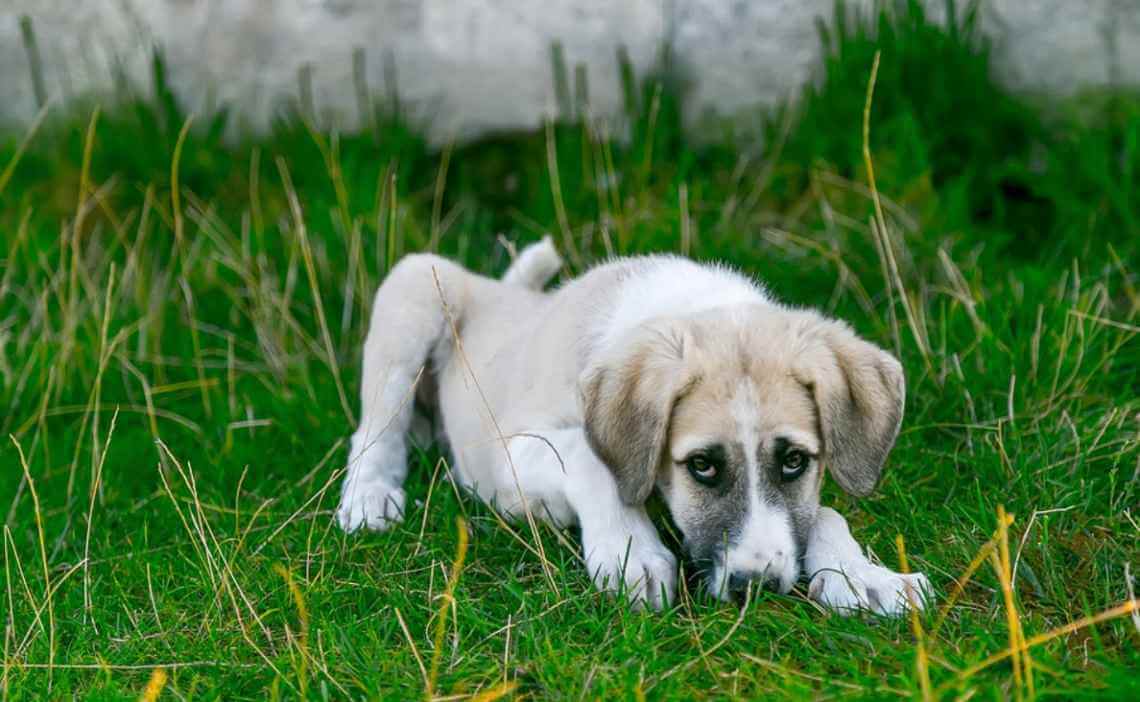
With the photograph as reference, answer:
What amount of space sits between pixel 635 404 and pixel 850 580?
0.73 metres

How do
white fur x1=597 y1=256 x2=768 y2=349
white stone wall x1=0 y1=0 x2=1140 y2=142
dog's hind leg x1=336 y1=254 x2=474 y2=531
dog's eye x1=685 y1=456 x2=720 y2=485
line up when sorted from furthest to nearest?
white stone wall x1=0 y1=0 x2=1140 y2=142 → dog's hind leg x1=336 y1=254 x2=474 y2=531 → white fur x1=597 y1=256 x2=768 y2=349 → dog's eye x1=685 y1=456 x2=720 y2=485

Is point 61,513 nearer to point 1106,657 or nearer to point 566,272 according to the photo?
point 566,272

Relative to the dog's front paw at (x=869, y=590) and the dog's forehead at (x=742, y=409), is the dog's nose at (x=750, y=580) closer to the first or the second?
the dog's front paw at (x=869, y=590)

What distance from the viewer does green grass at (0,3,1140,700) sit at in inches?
138

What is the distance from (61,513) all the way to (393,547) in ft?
4.47

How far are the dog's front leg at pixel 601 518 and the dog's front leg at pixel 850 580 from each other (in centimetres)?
Answer: 39

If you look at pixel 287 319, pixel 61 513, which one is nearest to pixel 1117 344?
pixel 287 319

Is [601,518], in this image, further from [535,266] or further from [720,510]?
[535,266]

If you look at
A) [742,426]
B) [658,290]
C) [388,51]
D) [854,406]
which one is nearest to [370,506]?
[658,290]

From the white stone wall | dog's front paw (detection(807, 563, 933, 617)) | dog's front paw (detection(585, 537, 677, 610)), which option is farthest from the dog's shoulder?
the white stone wall

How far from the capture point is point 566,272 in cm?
601

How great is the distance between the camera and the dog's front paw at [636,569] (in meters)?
3.67

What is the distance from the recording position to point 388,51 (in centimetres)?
702

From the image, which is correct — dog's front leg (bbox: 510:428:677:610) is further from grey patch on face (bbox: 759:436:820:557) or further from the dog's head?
grey patch on face (bbox: 759:436:820:557)
